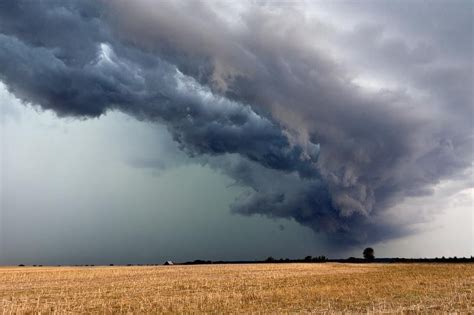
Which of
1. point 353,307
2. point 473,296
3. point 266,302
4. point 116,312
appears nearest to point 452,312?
point 353,307

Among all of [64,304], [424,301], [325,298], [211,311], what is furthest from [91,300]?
[424,301]

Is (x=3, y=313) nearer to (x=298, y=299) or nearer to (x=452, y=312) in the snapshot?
(x=298, y=299)

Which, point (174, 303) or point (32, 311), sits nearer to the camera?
point (32, 311)

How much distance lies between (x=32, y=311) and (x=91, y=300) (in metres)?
6.18

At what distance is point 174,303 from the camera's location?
32500 mm

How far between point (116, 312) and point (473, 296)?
86.8 ft

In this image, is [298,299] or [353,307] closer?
[353,307]

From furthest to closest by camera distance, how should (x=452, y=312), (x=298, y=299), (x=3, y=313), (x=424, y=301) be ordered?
(x=298, y=299), (x=424, y=301), (x=3, y=313), (x=452, y=312)

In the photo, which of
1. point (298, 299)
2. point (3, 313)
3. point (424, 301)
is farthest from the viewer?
point (298, 299)

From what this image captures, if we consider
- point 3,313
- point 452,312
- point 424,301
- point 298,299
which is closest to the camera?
point 452,312

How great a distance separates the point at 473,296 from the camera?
112ft

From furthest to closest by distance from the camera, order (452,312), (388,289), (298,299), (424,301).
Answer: (388,289) < (298,299) < (424,301) < (452,312)

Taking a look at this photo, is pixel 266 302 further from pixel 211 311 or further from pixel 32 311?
pixel 32 311

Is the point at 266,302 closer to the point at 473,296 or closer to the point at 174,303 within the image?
the point at 174,303
